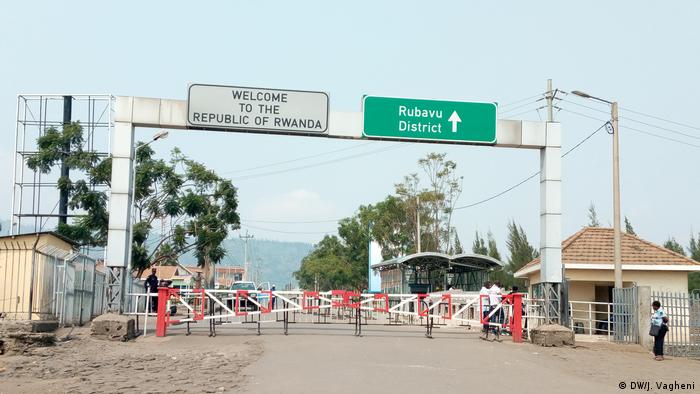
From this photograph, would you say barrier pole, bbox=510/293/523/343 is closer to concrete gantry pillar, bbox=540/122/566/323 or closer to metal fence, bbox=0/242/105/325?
concrete gantry pillar, bbox=540/122/566/323

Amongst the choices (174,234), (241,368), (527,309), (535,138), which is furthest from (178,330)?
(174,234)

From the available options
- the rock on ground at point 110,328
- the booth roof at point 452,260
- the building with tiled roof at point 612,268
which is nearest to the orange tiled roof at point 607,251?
the building with tiled roof at point 612,268

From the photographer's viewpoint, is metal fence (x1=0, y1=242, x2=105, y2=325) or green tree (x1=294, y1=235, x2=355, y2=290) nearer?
metal fence (x1=0, y1=242, x2=105, y2=325)

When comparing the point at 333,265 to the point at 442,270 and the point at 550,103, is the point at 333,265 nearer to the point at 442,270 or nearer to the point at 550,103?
the point at 442,270

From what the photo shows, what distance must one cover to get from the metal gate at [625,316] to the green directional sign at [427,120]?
5.86 metres

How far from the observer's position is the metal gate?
20906 millimetres

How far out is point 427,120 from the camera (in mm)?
20891

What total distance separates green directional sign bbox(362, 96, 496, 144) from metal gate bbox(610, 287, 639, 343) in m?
5.86

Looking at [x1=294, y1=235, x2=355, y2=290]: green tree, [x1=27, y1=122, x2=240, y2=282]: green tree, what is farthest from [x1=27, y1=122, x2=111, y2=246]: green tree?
[x1=294, y1=235, x2=355, y2=290]: green tree

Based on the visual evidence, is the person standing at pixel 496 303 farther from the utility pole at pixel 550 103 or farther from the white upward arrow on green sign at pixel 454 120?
the utility pole at pixel 550 103

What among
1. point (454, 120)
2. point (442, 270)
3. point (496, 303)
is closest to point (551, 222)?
point (496, 303)

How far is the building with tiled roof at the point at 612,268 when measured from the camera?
102ft

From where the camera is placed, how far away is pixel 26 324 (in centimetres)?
1602

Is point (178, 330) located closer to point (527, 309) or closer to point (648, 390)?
point (527, 309)
